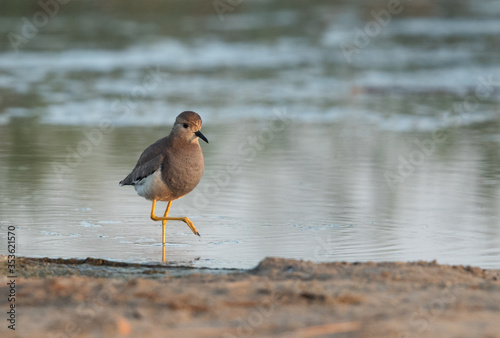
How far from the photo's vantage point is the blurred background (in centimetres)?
832

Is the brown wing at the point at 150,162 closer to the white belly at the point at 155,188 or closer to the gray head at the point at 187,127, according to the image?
the white belly at the point at 155,188

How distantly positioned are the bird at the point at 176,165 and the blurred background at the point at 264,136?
0.41 metres

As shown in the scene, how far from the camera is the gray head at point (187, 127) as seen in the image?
28.1ft

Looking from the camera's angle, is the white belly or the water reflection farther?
the white belly

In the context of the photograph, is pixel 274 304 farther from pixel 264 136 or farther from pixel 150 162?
pixel 264 136

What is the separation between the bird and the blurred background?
411 millimetres

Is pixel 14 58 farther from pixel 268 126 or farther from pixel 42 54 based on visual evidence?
pixel 268 126

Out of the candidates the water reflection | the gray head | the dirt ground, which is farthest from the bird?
the dirt ground

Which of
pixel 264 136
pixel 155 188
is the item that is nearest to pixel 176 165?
pixel 155 188

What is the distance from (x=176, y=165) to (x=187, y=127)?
1.29ft

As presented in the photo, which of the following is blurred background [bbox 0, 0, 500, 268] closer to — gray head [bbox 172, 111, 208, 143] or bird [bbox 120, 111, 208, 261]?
bird [bbox 120, 111, 208, 261]

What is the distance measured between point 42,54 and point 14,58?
84cm

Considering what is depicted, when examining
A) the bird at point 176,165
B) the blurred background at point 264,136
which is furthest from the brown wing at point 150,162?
the blurred background at point 264,136

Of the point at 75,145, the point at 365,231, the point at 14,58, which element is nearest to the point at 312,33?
the point at 14,58
